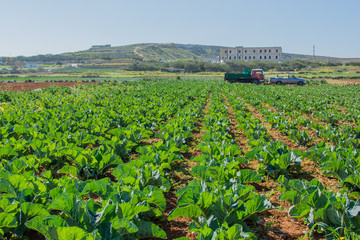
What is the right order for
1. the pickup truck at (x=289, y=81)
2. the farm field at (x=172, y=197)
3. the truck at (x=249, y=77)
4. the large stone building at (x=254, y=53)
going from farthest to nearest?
the large stone building at (x=254, y=53), the truck at (x=249, y=77), the pickup truck at (x=289, y=81), the farm field at (x=172, y=197)

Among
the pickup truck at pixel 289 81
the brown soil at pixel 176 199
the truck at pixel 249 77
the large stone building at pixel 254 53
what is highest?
the large stone building at pixel 254 53

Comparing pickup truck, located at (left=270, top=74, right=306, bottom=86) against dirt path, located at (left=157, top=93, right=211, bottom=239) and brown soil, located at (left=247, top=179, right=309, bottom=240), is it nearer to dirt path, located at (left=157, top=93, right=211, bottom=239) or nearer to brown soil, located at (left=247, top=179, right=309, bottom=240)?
dirt path, located at (left=157, top=93, right=211, bottom=239)

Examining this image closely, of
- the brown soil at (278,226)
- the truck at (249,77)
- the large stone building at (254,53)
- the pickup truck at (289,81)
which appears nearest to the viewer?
the brown soil at (278,226)

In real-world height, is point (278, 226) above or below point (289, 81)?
below

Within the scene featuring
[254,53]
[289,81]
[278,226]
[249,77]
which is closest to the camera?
[278,226]

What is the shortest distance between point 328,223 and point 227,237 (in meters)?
1.46

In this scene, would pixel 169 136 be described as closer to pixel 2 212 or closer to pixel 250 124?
pixel 250 124

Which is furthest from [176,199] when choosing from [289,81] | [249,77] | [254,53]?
[254,53]

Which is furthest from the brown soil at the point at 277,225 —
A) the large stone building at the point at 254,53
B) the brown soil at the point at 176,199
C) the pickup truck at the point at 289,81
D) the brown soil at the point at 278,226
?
the large stone building at the point at 254,53

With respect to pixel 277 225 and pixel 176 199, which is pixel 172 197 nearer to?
pixel 176 199

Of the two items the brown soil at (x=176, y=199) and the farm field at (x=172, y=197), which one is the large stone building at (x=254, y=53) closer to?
the brown soil at (x=176, y=199)

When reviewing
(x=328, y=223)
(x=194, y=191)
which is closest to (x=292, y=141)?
(x=328, y=223)

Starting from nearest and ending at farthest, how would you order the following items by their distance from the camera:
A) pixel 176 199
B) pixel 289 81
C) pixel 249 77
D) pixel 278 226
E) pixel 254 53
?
pixel 278 226, pixel 176 199, pixel 289 81, pixel 249 77, pixel 254 53

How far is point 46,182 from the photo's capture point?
404 cm
